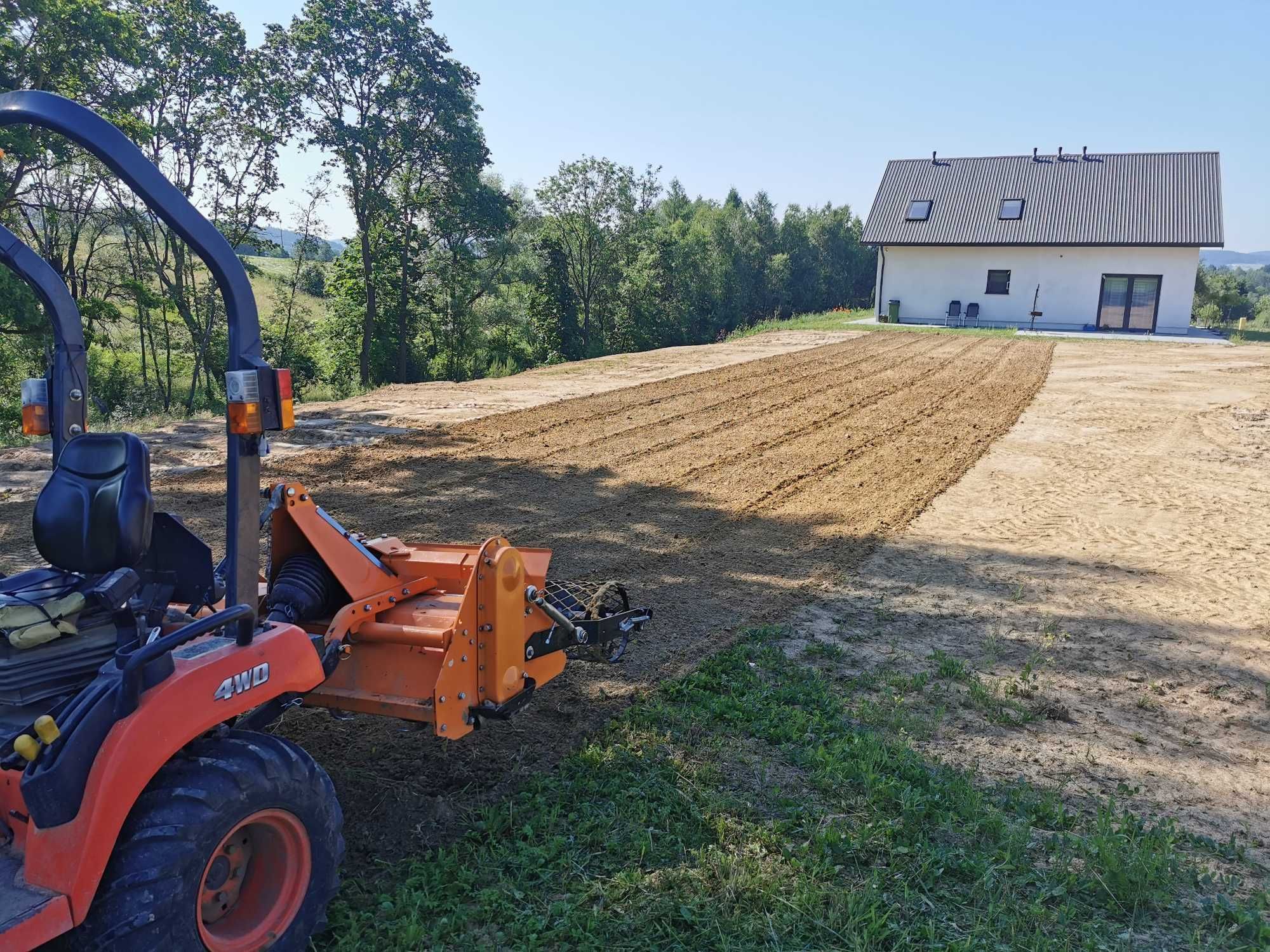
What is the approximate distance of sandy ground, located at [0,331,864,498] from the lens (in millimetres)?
9930

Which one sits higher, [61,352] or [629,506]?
[61,352]

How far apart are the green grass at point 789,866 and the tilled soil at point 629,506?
316 millimetres

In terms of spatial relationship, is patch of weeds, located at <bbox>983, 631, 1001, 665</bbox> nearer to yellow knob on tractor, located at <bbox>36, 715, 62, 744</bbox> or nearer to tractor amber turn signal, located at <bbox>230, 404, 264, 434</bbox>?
tractor amber turn signal, located at <bbox>230, 404, 264, 434</bbox>

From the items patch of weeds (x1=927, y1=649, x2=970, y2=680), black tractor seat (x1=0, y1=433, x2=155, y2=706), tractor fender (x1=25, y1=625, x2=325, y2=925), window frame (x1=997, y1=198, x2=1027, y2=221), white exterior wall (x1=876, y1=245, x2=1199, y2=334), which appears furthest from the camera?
window frame (x1=997, y1=198, x2=1027, y2=221)

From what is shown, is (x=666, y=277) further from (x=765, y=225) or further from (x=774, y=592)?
(x=774, y=592)

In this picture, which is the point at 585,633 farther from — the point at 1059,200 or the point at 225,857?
the point at 1059,200

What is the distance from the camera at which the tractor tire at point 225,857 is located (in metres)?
2.41

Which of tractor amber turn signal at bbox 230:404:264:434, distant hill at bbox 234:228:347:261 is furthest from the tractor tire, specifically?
distant hill at bbox 234:228:347:261

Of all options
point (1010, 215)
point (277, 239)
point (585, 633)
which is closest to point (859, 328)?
point (1010, 215)

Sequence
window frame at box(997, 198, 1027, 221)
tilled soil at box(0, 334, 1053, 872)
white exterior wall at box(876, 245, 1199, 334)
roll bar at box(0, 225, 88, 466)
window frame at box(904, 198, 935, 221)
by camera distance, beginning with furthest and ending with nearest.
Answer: window frame at box(904, 198, 935, 221) → window frame at box(997, 198, 1027, 221) → white exterior wall at box(876, 245, 1199, 334) → tilled soil at box(0, 334, 1053, 872) → roll bar at box(0, 225, 88, 466)

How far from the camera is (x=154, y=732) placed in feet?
8.27

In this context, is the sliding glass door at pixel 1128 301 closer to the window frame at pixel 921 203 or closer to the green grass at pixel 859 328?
the green grass at pixel 859 328

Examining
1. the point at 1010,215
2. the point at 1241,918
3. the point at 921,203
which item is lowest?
the point at 1241,918

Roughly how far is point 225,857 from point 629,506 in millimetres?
6076
